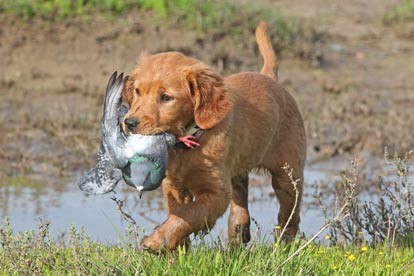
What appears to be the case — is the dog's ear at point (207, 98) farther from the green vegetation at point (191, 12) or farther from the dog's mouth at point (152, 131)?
the green vegetation at point (191, 12)

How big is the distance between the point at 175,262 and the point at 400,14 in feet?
35.4

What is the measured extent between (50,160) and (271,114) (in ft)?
12.4

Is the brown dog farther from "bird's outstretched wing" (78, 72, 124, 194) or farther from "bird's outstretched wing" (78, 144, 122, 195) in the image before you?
"bird's outstretched wing" (78, 144, 122, 195)

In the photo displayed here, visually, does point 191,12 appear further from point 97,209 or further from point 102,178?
point 102,178

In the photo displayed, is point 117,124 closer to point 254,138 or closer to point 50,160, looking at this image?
point 254,138

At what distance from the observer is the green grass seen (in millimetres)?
5328

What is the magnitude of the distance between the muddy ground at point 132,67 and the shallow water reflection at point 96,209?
567 mm

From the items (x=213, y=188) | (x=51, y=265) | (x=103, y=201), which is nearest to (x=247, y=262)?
(x=213, y=188)

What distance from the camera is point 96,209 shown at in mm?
8773

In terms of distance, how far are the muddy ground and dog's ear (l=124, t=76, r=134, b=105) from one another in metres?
3.66

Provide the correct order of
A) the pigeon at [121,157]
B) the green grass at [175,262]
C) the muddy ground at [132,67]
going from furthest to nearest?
the muddy ground at [132,67] < the pigeon at [121,157] < the green grass at [175,262]

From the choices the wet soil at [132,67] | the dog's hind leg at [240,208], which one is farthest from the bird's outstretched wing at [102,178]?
the wet soil at [132,67]

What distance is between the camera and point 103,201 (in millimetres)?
9094

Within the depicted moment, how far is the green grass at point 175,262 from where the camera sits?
533cm
